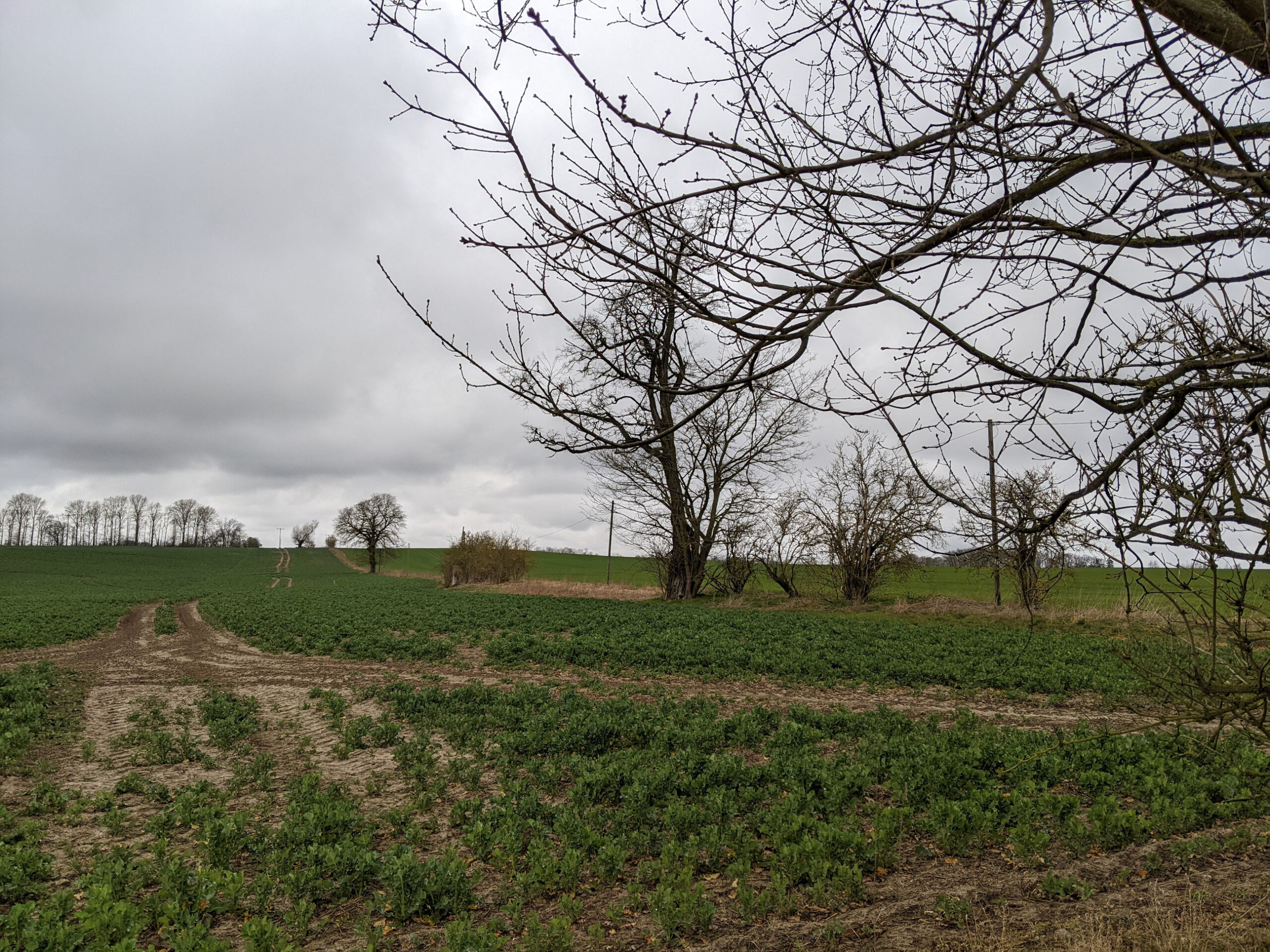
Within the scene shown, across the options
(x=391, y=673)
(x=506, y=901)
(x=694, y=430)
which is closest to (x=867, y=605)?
(x=694, y=430)

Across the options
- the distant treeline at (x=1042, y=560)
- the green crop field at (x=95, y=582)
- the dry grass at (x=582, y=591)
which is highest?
the distant treeline at (x=1042, y=560)

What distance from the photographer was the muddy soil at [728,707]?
422 cm

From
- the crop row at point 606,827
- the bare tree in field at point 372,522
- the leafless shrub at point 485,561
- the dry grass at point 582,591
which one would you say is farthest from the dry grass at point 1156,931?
the bare tree in field at point 372,522

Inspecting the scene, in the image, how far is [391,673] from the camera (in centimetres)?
1448

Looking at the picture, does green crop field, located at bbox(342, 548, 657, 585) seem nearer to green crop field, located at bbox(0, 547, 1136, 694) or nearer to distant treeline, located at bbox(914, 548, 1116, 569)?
green crop field, located at bbox(0, 547, 1136, 694)

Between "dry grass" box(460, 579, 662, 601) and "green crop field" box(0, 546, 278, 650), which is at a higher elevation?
"dry grass" box(460, 579, 662, 601)

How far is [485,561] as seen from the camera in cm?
5253

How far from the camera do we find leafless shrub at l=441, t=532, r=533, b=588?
52.5m

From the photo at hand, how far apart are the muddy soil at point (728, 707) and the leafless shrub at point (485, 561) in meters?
33.6

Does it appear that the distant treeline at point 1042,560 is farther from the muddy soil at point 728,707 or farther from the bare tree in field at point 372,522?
the bare tree in field at point 372,522

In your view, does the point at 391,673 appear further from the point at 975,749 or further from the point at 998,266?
the point at 998,266

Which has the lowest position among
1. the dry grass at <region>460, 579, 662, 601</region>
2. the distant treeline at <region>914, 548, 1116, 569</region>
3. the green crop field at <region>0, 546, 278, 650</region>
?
the green crop field at <region>0, 546, 278, 650</region>

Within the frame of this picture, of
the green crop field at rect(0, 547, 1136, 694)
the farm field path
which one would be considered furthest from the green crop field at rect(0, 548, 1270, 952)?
the green crop field at rect(0, 547, 1136, 694)

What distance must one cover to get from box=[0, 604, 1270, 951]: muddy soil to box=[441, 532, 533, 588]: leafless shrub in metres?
33.6
